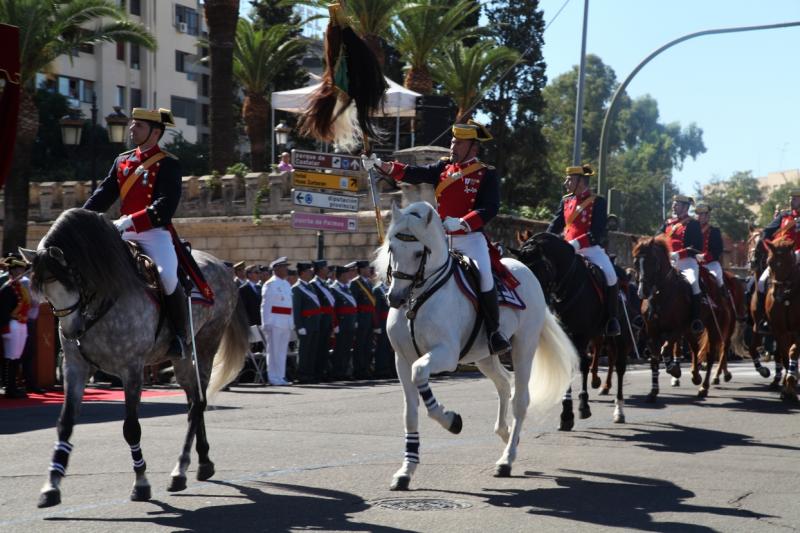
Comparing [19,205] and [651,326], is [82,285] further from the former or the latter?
[19,205]

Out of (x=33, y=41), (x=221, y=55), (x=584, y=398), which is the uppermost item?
(x=221, y=55)

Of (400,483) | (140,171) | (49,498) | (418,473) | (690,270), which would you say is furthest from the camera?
(690,270)

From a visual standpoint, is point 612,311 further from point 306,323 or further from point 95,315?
point 306,323

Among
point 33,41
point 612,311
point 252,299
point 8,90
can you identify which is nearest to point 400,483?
point 8,90

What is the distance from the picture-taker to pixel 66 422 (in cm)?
808

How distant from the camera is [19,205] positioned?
2997cm

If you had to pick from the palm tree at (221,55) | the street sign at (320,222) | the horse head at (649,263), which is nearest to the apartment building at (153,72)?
the palm tree at (221,55)

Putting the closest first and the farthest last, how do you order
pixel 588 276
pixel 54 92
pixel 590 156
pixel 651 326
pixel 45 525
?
pixel 45 525, pixel 588 276, pixel 651 326, pixel 54 92, pixel 590 156

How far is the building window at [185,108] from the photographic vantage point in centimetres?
7328

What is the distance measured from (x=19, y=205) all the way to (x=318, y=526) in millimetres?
24571

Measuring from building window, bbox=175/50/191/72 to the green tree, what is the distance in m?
37.2

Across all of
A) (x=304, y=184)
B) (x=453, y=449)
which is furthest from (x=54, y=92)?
(x=453, y=449)

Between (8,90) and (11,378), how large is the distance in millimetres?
10538

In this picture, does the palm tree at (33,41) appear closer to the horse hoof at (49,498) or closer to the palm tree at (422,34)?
the palm tree at (422,34)
